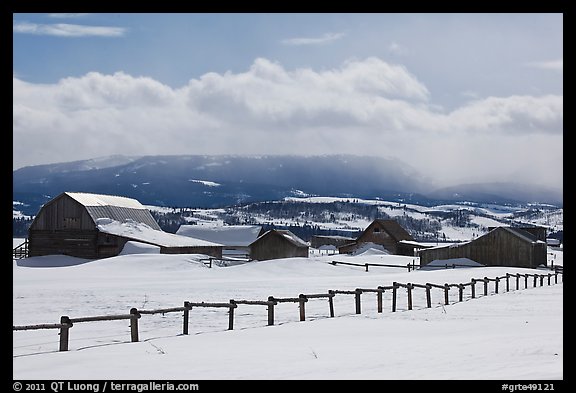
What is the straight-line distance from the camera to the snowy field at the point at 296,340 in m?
12.6

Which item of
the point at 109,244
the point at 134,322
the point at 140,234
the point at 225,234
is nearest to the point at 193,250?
the point at 140,234

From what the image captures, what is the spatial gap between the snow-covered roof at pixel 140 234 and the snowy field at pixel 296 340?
106 ft

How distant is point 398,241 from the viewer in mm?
109688

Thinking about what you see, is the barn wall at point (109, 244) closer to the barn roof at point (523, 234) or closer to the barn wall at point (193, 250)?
the barn wall at point (193, 250)

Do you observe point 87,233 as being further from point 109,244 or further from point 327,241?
point 327,241

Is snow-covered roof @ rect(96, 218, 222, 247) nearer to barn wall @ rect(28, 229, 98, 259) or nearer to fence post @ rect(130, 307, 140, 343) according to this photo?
barn wall @ rect(28, 229, 98, 259)

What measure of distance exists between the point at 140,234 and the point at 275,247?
2162cm

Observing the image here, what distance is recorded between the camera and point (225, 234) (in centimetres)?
11862

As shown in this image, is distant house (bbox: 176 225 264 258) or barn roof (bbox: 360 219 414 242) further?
distant house (bbox: 176 225 264 258)

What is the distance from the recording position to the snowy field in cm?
1262

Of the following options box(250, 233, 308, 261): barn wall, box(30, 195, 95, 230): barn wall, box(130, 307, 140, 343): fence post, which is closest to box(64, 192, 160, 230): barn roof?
box(30, 195, 95, 230): barn wall

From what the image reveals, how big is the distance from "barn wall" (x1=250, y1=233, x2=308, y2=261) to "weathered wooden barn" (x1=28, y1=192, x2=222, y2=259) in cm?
1436
